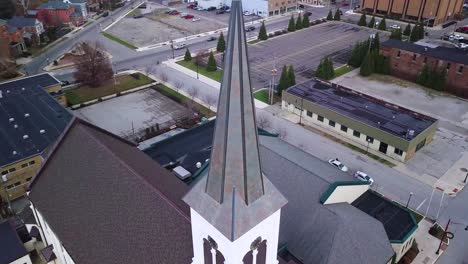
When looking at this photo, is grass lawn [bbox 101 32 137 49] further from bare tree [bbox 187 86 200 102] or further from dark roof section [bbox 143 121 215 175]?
dark roof section [bbox 143 121 215 175]

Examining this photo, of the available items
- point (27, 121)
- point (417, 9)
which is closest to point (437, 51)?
point (417, 9)

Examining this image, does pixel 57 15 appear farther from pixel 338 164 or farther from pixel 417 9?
pixel 417 9

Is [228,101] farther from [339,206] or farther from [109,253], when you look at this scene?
[339,206]

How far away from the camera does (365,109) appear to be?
161 feet

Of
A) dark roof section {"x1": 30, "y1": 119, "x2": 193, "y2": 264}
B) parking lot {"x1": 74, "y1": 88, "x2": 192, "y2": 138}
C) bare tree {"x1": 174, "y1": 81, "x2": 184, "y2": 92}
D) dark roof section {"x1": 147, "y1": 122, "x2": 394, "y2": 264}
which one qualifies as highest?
dark roof section {"x1": 30, "y1": 119, "x2": 193, "y2": 264}

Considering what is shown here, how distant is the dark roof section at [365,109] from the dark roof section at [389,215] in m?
13.9

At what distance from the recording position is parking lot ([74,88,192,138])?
50219 millimetres

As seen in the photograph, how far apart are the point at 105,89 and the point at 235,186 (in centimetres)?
5117

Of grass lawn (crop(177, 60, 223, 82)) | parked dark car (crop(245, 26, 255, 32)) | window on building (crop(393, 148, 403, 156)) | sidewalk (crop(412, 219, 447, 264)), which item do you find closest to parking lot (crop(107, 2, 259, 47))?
parked dark car (crop(245, 26, 255, 32))

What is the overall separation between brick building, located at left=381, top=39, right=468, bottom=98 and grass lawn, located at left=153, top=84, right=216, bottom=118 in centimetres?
3482

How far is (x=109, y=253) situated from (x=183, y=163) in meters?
17.5

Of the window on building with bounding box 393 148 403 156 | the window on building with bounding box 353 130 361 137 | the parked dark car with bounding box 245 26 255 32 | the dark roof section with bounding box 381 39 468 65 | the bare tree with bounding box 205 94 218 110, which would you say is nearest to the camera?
the window on building with bounding box 393 148 403 156

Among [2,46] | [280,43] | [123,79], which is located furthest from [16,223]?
[280,43]

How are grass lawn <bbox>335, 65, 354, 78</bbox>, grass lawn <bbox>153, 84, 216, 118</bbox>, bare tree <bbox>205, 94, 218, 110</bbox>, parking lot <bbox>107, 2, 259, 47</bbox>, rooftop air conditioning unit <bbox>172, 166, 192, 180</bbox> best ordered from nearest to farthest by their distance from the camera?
rooftop air conditioning unit <bbox>172, 166, 192, 180</bbox>
grass lawn <bbox>153, 84, 216, 118</bbox>
bare tree <bbox>205, 94, 218, 110</bbox>
grass lawn <bbox>335, 65, 354, 78</bbox>
parking lot <bbox>107, 2, 259, 47</bbox>
